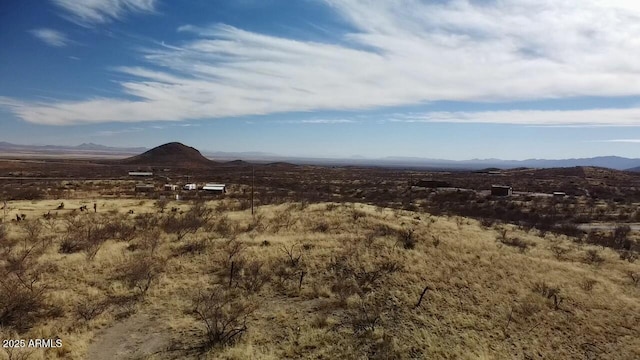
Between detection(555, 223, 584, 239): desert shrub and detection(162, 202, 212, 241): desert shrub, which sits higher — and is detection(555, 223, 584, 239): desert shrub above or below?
below

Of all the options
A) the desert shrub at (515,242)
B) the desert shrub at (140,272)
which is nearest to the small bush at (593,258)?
the desert shrub at (515,242)

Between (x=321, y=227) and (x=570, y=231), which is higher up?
(x=321, y=227)

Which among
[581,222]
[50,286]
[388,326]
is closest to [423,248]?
[388,326]

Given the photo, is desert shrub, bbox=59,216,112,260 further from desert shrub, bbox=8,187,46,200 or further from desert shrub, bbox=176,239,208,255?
desert shrub, bbox=8,187,46,200

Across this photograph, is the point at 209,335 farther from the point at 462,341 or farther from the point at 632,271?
the point at 632,271

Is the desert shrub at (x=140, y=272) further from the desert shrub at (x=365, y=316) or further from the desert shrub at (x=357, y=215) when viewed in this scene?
the desert shrub at (x=357, y=215)

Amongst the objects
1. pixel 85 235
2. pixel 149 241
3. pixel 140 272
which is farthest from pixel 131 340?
pixel 85 235

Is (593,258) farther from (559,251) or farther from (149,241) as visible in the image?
(149,241)

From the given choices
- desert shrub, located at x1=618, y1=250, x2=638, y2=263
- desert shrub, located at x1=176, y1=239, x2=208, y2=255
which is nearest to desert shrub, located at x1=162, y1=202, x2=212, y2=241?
desert shrub, located at x1=176, y1=239, x2=208, y2=255
